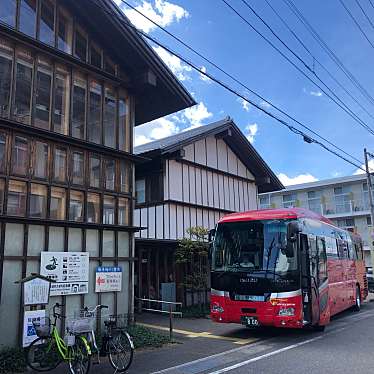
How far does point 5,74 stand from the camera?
9836 millimetres

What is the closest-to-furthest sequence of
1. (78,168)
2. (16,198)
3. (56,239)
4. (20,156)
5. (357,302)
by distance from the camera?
1. (16,198)
2. (20,156)
3. (56,239)
4. (78,168)
5. (357,302)

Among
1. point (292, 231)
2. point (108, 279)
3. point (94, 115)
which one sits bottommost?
point (108, 279)

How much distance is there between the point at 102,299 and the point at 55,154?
4.00 m

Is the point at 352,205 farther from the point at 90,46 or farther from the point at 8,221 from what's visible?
the point at 8,221

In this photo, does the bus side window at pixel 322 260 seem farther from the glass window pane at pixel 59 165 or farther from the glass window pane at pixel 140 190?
the glass window pane at pixel 140 190

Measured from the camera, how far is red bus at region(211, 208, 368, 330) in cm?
1048

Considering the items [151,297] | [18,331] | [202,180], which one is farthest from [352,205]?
[18,331]

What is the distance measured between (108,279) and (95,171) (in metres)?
2.97

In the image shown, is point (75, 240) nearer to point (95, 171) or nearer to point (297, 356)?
point (95, 171)

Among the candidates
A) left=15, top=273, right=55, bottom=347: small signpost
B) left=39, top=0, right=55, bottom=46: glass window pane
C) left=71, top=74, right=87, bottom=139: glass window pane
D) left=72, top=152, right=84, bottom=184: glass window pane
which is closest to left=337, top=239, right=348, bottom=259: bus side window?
left=72, top=152, right=84, bottom=184: glass window pane

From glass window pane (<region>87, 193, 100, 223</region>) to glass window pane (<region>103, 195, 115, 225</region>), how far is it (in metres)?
0.25

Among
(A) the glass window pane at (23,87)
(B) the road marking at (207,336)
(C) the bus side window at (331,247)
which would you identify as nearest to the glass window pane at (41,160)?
(A) the glass window pane at (23,87)

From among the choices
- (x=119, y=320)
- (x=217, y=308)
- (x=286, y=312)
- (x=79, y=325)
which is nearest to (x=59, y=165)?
(x=119, y=320)

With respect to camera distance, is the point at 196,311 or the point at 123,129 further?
the point at 196,311
